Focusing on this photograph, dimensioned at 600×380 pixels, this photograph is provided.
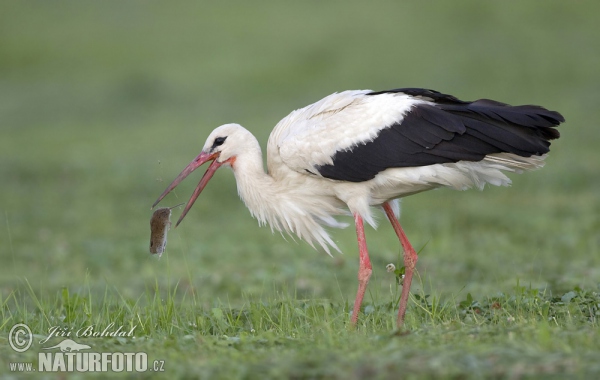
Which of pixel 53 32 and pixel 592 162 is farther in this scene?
pixel 53 32

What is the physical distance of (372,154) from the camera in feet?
19.2

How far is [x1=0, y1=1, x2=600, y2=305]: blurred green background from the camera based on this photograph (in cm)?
870

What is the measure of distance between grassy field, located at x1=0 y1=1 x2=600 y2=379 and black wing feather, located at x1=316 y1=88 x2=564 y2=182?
819 millimetres

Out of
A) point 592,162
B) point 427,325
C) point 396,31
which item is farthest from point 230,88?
point 427,325

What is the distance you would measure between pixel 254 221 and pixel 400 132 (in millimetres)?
5776

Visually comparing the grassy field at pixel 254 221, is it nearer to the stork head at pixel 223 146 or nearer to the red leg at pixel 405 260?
the red leg at pixel 405 260

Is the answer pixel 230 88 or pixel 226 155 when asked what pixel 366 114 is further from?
pixel 230 88

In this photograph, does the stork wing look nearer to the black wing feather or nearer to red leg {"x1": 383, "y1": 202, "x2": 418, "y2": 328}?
the black wing feather

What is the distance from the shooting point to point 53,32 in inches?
1054

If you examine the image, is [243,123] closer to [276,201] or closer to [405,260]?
[276,201]

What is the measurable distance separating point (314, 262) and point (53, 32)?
20328 millimetres
